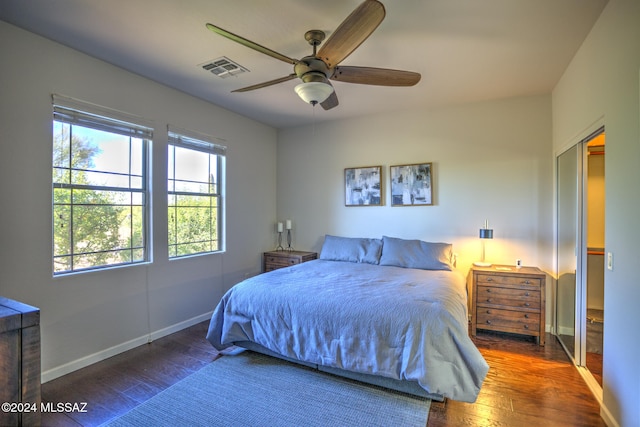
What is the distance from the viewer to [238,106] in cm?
404

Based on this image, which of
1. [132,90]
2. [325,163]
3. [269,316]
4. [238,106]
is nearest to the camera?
[269,316]

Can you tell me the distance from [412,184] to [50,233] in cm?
386

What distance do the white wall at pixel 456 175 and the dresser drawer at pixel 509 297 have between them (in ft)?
1.81

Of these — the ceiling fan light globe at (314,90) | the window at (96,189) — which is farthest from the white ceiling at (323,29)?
the window at (96,189)

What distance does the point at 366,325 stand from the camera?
7.32 ft

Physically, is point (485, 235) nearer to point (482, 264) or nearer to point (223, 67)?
point (482, 264)

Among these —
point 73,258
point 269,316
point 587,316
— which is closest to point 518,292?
point 587,316

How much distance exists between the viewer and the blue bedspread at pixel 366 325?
2.05m

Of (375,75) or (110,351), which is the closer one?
(375,75)

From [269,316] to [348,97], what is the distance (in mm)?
2660

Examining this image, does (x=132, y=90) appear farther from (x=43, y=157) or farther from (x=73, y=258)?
(x=73, y=258)

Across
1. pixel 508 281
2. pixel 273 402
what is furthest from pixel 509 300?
pixel 273 402

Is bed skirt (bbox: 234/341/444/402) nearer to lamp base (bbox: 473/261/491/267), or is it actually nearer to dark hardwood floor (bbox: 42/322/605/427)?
dark hardwood floor (bbox: 42/322/605/427)

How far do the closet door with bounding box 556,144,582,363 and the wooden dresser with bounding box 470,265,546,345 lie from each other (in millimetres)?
214
